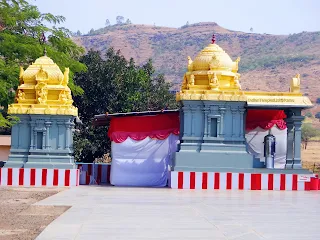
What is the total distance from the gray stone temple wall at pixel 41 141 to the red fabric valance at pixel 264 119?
6.67 metres

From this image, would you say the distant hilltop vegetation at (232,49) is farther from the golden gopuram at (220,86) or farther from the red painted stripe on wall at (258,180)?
the red painted stripe on wall at (258,180)

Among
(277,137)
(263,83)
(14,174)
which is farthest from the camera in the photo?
(263,83)

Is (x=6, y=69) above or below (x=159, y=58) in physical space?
below

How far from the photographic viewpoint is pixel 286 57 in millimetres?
143250

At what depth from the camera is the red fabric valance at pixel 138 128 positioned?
89.6ft

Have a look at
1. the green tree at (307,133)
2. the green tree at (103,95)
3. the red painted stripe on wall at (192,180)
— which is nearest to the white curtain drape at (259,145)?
the red painted stripe on wall at (192,180)

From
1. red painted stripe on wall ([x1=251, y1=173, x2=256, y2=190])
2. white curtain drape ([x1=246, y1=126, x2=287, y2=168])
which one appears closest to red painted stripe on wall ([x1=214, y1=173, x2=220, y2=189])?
red painted stripe on wall ([x1=251, y1=173, x2=256, y2=190])

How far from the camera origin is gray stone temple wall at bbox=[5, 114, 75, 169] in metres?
27.3

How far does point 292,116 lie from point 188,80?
381cm

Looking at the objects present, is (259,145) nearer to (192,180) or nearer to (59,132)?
(192,180)

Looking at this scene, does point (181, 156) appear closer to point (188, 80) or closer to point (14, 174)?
point (188, 80)

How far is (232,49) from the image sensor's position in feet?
520

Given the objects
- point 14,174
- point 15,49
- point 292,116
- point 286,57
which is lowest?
point 14,174

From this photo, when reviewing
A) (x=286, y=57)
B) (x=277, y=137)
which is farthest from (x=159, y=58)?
(x=277, y=137)
